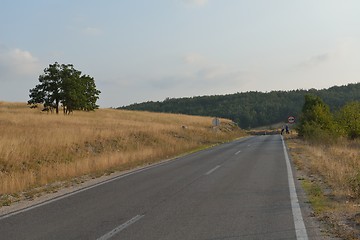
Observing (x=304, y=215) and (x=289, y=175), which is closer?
(x=304, y=215)

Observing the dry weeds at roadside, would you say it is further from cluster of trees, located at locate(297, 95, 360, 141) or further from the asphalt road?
cluster of trees, located at locate(297, 95, 360, 141)

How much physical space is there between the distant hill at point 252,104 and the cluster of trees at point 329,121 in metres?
96.4

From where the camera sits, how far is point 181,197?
34.2 ft

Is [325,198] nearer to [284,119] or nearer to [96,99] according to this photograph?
[96,99]

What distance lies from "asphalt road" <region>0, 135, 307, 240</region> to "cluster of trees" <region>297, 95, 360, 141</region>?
1198 inches

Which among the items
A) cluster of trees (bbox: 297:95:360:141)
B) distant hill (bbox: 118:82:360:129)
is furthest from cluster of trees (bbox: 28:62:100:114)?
distant hill (bbox: 118:82:360:129)

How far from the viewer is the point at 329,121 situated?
4472 cm

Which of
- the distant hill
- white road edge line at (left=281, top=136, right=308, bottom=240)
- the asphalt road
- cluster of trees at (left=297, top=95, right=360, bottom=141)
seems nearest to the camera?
white road edge line at (left=281, top=136, right=308, bottom=240)

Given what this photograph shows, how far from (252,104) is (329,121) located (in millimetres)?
122910

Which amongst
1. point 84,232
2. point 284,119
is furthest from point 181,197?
point 284,119

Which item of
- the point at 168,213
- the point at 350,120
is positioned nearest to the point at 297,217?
the point at 168,213

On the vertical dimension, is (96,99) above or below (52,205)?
above

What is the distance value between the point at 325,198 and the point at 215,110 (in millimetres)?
149916

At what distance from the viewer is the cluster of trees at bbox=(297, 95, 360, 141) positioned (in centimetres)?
4244
